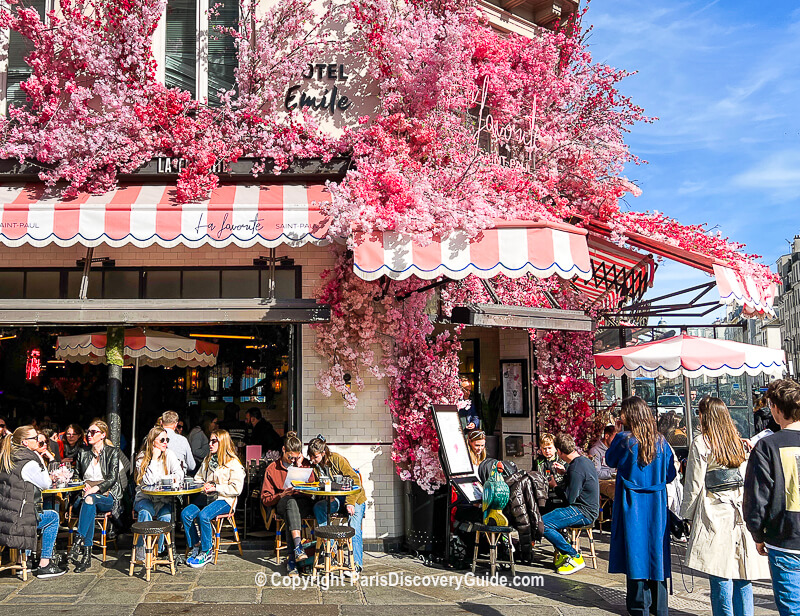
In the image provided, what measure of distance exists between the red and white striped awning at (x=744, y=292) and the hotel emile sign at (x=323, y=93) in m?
5.26

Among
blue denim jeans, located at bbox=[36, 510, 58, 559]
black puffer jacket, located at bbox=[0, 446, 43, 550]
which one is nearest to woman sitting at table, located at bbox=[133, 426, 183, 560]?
blue denim jeans, located at bbox=[36, 510, 58, 559]

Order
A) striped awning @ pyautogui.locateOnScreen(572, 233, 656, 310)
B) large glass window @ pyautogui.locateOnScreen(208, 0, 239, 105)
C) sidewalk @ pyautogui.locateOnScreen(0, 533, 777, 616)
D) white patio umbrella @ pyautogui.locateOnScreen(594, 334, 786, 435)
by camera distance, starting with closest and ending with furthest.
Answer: sidewalk @ pyautogui.locateOnScreen(0, 533, 777, 616)
large glass window @ pyautogui.locateOnScreen(208, 0, 239, 105)
white patio umbrella @ pyautogui.locateOnScreen(594, 334, 786, 435)
striped awning @ pyautogui.locateOnScreen(572, 233, 656, 310)

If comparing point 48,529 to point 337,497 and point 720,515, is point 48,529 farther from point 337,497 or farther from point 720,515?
point 720,515

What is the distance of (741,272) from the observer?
8.99 metres

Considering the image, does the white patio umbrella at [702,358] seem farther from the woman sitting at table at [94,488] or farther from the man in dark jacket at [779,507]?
the woman sitting at table at [94,488]

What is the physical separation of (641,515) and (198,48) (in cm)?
805

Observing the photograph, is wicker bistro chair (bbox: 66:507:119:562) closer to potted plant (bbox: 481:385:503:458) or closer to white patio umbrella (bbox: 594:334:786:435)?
potted plant (bbox: 481:385:503:458)

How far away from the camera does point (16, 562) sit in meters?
7.87

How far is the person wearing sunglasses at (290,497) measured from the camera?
800cm

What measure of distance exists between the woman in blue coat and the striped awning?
396cm

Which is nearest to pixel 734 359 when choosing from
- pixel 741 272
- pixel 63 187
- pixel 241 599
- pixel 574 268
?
pixel 741 272

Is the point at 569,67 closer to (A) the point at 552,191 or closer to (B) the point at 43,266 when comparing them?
(A) the point at 552,191

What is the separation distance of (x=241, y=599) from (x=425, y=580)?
2003 millimetres

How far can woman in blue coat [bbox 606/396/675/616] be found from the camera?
6.12 meters
